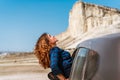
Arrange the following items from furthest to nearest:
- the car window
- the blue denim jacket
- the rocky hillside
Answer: the rocky hillside, the blue denim jacket, the car window

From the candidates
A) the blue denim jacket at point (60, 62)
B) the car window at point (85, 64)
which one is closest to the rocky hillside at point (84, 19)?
the blue denim jacket at point (60, 62)

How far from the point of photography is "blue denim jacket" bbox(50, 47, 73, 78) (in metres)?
6.05

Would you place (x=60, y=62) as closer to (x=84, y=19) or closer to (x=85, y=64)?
(x=85, y=64)

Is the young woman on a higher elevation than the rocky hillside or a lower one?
higher

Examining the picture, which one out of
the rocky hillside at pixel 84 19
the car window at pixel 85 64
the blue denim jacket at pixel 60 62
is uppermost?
the car window at pixel 85 64

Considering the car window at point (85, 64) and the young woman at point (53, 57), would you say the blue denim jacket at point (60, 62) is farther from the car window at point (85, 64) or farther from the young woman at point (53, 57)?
the car window at point (85, 64)

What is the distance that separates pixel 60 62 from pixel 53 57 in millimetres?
100

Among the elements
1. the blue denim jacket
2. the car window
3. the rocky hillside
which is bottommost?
the rocky hillside

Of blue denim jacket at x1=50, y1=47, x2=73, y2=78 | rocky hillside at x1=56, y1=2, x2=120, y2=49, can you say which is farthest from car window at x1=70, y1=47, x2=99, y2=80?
rocky hillside at x1=56, y1=2, x2=120, y2=49

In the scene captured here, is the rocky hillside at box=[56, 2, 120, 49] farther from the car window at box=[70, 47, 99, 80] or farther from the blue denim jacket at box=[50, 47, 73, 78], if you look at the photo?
the car window at box=[70, 47, 99, 80]

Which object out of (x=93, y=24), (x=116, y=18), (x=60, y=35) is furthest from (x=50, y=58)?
(x=60, y=35)

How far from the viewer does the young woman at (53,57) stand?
6082 millimetres

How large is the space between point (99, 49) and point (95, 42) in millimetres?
172

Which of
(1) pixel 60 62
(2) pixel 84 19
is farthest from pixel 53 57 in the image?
(2) pixel 84 19
